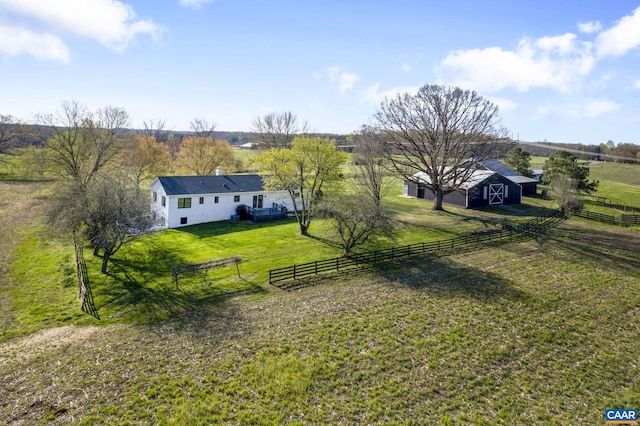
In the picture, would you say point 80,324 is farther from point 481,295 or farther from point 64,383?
point 481,295

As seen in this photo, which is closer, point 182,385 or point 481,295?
point 182,385

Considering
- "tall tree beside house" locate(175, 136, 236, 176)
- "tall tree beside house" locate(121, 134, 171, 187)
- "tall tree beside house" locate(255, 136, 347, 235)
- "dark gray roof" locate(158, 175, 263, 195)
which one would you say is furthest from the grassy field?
"tall tree beside house" locate(175, 136, 236, 176)

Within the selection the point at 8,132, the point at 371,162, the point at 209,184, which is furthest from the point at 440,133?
the point at 8,132

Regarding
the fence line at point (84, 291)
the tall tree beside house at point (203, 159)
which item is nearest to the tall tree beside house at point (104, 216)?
the fence line at point (84, 291)

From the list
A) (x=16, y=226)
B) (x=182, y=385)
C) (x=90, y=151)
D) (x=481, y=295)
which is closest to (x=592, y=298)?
(x=481, y=295)

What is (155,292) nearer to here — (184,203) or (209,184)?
(184,203)

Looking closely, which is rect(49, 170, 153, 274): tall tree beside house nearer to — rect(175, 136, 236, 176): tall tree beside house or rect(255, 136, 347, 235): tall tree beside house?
rect(255, 136, 347, 235): tall tree beside house
